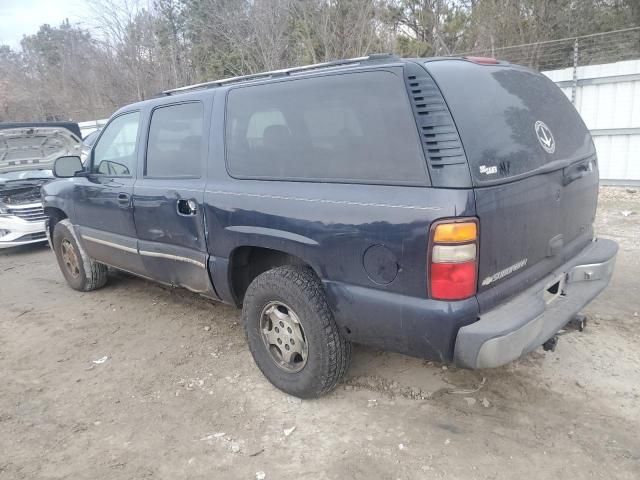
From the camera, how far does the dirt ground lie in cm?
257

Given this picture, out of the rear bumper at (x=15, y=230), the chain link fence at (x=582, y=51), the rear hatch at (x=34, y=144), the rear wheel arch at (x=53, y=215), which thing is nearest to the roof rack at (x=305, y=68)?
the rear wheel arch at (x=53, y=215)

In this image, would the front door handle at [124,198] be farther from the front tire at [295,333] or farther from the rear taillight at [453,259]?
the rear taillight at [453,259]

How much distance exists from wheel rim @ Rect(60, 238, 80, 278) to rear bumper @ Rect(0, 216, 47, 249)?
6.98 ft

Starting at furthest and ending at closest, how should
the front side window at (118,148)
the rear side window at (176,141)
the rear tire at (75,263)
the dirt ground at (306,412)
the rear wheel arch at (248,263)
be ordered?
the rear tire at (75,263)
the front side window at (118,148)
the rear side window at (176,141)
the rear wheel arch at (248,263)
the dirt ground at (306,412)

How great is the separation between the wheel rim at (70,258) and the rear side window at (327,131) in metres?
2.95

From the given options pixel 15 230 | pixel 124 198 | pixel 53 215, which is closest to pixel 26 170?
pixel 15 230

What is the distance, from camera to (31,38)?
4109cm

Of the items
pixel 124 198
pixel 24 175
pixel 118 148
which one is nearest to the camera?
pixel 124 198

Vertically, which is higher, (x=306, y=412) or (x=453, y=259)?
(x=453, y=259)

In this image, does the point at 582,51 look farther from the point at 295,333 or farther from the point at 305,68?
the point at 295,333

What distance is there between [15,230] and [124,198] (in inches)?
160

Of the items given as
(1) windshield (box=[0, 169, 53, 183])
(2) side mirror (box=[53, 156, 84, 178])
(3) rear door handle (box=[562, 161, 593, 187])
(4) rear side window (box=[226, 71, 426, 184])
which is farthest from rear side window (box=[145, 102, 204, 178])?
(1) windshield (box=[0, 169, 53, 183])

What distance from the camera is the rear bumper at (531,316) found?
2336mm

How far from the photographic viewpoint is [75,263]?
17.7ft
